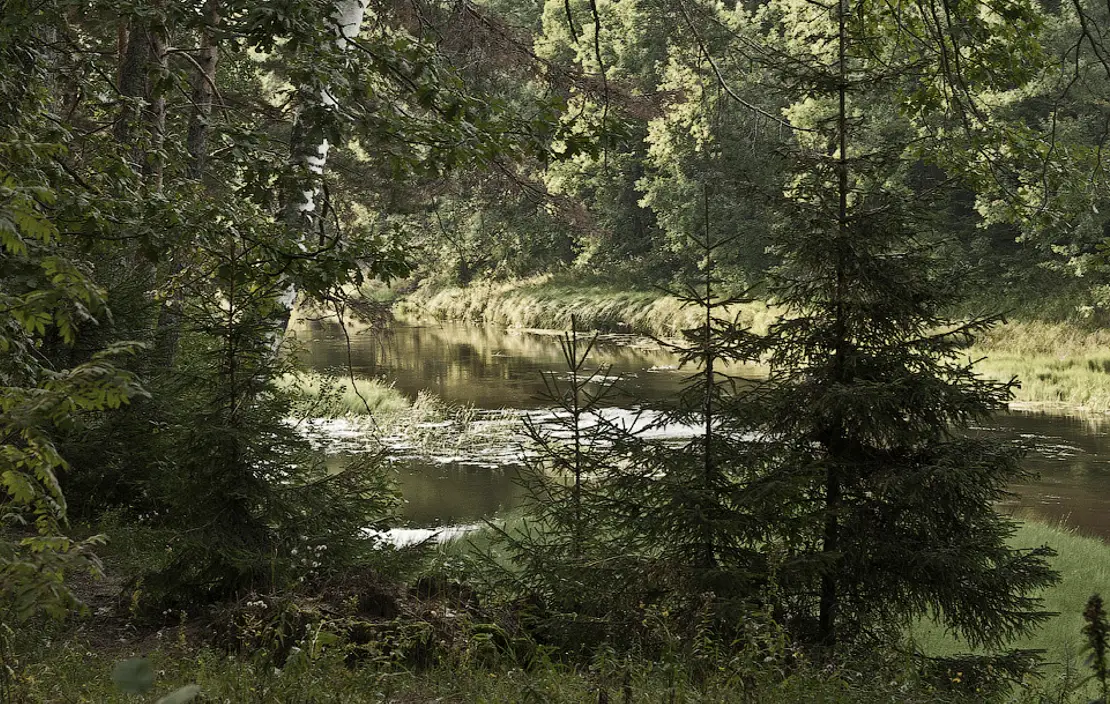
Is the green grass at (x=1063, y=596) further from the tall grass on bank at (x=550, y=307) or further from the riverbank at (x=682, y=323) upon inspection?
the tall grass on bank at (x=550, y=307)

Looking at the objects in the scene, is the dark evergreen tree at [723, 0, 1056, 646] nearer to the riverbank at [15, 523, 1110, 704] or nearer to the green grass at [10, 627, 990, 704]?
the riverbank at [15, 523, 1110, 704]

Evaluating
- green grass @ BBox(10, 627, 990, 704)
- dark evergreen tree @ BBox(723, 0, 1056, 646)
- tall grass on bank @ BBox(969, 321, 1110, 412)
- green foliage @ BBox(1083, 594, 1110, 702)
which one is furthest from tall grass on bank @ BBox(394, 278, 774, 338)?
green foliage @ BBox(1083, 594, 1110, 702)

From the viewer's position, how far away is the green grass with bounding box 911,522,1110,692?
735 cm

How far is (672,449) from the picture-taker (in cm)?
590

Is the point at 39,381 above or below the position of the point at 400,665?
above

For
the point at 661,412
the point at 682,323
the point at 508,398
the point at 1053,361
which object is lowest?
the point at 508,398

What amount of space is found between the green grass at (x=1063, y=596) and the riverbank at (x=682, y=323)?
167 centimetres

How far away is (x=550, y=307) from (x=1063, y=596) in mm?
30177

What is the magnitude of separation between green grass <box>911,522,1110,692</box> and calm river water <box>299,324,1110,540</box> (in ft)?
3.47

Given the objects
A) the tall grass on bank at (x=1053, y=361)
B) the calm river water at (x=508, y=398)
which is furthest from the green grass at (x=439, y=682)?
the tall grass on bank at (x=1053, y=361)

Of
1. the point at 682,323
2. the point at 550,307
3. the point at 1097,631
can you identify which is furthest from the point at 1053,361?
the point at 1097,631

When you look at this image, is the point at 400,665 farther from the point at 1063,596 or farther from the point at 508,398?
the point at 508,398

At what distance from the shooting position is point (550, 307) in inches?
1516

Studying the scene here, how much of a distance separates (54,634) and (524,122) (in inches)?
140
